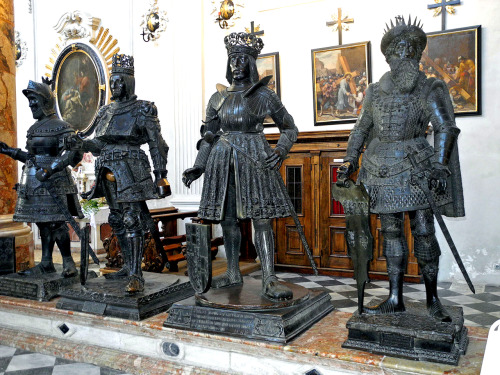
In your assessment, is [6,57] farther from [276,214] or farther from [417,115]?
[417,115]

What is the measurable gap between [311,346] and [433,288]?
81cm

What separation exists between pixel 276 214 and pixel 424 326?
116 cm

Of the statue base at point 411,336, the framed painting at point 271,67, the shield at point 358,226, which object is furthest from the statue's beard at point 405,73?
the framed painting at point 271,67

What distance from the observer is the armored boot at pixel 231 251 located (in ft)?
11.8

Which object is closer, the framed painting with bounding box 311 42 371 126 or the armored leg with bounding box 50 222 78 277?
the armored leg with bounding box 50 222 78 277

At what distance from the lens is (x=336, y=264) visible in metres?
6.74

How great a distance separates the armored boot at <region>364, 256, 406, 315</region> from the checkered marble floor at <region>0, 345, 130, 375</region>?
1846 mm

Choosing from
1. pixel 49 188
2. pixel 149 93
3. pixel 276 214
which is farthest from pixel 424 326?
pixel 149 93

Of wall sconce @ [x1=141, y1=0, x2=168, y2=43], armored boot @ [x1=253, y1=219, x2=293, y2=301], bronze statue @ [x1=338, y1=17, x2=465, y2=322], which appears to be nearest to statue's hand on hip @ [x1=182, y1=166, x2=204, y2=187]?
armored boot @ [x1=253, y1=219, x2=293, y2=301]

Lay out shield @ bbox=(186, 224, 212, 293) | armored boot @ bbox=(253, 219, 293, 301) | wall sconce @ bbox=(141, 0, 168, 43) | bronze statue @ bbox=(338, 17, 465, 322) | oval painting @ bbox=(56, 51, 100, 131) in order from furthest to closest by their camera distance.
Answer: oval painting @ bbox=(56, 51, 100, 131) → wall sconce @ bbox=(141, 0, 168, 43) → armored boot @ bbox=(253, 219, 293, 301) → shield @ bbox=(186, 224, 212, 293) → bronze statue @ bbox=(338, 17, 465, 322)

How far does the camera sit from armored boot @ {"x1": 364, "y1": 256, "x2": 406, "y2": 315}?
3.04 meters

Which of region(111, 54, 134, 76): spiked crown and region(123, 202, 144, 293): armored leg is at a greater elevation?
region(111, 54, 134, 76): spiked crown

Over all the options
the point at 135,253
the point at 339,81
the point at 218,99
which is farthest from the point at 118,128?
the point at 339,81

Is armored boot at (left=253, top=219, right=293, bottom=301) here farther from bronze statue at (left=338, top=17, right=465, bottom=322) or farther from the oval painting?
the oval painting
